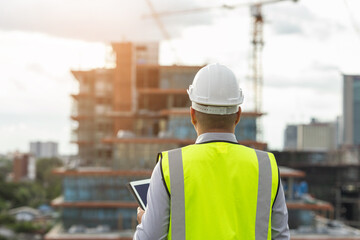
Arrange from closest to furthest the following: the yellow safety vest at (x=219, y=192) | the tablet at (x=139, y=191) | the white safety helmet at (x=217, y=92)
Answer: the yellow safety vest at (x=219, y=192) → the white safety helmet at (x=217, y=92) → the tablet at (x=139, y=191)

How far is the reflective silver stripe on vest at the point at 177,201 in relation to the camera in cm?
233

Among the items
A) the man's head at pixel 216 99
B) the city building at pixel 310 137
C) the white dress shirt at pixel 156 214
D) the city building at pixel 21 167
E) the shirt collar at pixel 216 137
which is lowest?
Result: the city building at pixel 21 167

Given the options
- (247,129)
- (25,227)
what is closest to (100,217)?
(247,129)

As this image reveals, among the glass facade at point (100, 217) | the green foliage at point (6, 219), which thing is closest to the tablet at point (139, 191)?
the glass facade at point (100, 217)

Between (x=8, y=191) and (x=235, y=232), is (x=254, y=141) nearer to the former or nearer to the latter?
(x=235, y=232)

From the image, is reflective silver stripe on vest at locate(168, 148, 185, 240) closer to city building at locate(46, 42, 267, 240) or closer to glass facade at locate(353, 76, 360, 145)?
city building at locate(46, 42, 267, 240)

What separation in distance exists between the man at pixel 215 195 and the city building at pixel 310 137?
98.7 meters

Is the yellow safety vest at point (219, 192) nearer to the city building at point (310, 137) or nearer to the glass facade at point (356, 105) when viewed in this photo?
the city building at point (310, 137)

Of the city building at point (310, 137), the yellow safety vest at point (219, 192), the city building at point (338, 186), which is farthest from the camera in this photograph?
the city building at point (310, 137)

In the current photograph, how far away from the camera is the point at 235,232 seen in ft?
7.63

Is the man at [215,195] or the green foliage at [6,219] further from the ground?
the man at [215,195]

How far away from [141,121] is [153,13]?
4970cm

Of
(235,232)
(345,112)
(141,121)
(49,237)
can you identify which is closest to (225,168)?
(235,232)

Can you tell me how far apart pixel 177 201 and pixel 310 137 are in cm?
13251
